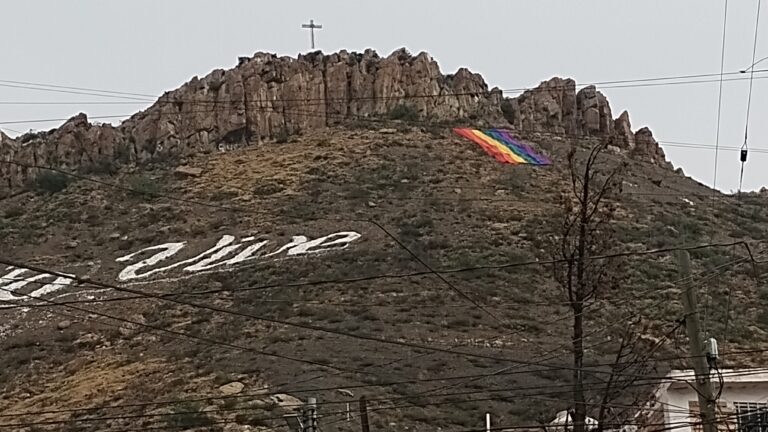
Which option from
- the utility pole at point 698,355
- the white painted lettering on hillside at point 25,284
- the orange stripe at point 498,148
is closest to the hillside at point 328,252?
the white painted lettering on hillside at point 25,284

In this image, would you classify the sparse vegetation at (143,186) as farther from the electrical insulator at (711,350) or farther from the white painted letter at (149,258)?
the electrical insulator at (711,350)

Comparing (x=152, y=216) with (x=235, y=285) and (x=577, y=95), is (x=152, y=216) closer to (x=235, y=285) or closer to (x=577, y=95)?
(x=235, y=285)

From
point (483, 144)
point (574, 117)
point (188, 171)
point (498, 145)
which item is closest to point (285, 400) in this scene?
point (188, 171)

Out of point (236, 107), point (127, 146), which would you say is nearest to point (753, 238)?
point (236, 107)

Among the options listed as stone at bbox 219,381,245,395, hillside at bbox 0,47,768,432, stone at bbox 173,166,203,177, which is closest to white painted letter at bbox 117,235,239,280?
hillside at bbox 0,47,768,432

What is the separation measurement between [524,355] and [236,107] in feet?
140

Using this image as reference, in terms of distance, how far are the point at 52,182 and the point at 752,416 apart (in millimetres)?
54679

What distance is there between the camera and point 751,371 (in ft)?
68.5

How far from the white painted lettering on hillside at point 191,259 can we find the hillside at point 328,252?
0.19 metres

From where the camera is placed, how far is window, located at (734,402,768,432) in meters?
19.5

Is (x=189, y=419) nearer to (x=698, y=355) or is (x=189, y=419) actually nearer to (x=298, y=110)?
(x=698, y=355)

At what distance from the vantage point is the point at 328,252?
162 feet

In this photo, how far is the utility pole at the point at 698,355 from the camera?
1432cm

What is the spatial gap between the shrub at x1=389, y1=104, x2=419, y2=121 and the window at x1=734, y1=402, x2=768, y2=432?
5236 centimetres
